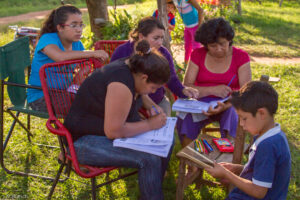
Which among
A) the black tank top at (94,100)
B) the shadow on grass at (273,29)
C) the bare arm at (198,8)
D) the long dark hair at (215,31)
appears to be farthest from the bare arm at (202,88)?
the shadow on grass at (273,29)

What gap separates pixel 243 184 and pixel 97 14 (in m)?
5.52

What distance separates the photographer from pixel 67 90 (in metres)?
2.68

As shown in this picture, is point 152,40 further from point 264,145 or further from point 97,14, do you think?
point 97,14

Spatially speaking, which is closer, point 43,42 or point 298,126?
point 43,42

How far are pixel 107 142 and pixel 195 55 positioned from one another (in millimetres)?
1389

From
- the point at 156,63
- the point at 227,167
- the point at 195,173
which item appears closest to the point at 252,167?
the point at 227,167

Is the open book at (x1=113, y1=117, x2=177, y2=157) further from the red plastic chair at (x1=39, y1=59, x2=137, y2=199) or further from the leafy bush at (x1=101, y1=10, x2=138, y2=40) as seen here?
the leafy bush at (x1=101, y1=10, x2=138, y2=40)

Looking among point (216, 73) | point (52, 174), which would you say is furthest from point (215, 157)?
point (52, 174)

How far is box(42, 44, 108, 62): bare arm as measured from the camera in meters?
2.87

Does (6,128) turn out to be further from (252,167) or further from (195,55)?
(252,167)

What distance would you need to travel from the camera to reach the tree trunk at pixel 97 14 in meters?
6.59

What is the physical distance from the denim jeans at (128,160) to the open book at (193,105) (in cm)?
66

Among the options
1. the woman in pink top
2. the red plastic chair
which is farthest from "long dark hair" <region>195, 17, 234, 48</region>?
the red plastic chair

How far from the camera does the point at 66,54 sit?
2.95 metres
